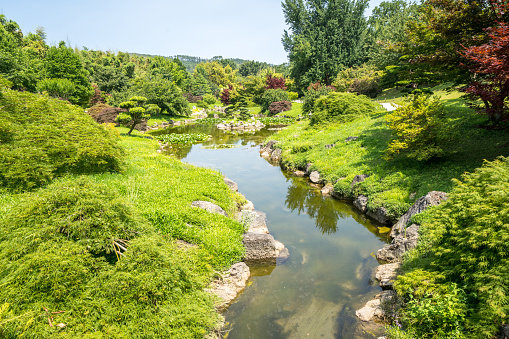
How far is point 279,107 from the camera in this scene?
41344 mm

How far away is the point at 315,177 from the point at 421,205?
6.11m

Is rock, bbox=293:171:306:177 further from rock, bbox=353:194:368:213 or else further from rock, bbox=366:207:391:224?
rock, bbox=366:207:391:224

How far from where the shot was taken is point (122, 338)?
3475 mm

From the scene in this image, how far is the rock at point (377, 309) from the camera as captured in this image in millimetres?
5020

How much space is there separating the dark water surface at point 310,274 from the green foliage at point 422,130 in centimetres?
311

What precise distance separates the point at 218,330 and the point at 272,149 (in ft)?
51.1

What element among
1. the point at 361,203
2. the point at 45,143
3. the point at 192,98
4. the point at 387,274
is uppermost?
the point at 192,98

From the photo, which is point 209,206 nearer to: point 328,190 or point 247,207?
point 247,207

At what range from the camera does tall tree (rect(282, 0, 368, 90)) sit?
45469mm

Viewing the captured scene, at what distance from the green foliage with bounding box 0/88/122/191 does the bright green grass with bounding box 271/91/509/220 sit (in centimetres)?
901

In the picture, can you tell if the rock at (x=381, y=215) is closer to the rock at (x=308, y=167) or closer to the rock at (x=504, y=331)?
the rock at (x=308, y=167)

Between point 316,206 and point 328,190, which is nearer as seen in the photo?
Result: point 316,206

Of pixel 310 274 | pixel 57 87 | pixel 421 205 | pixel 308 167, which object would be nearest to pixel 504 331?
pixel 310 274

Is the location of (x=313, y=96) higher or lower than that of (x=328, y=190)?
higher
